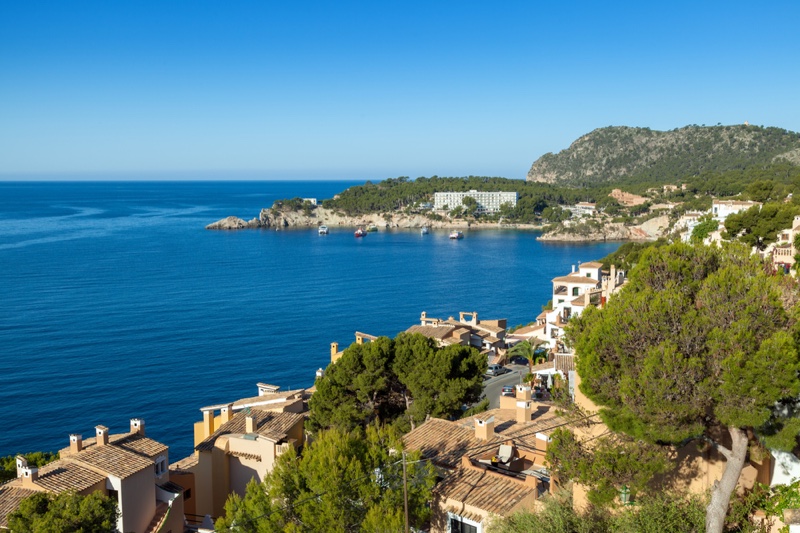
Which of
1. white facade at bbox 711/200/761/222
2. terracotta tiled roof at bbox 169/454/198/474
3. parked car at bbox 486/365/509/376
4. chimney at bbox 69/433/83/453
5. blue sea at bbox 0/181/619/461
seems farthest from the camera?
white facade at bbox 711/200/761/222

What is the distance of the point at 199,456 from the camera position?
13148 mm

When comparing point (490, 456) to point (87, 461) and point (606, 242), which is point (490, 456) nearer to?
point (87, 461)

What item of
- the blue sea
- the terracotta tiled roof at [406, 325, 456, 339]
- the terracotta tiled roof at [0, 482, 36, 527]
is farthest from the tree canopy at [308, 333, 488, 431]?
the blue sea

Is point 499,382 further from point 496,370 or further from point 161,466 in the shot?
point 161,466

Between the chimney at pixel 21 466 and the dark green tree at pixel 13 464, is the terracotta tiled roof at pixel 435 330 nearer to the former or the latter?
the dark green tree at pixel 13 464

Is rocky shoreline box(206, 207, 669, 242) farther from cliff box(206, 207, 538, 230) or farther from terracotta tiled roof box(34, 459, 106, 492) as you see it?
terracotta tiled roof box(34, 459, 106, 492)

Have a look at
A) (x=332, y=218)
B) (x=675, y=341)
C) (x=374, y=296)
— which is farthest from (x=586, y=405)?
(x=332, y=218)

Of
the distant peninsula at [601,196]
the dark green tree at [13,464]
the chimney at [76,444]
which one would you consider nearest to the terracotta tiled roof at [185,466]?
the chimney at [76,444]

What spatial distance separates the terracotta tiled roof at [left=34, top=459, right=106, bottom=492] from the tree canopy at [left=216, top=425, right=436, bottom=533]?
119 inches

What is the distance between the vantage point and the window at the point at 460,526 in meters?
9.02

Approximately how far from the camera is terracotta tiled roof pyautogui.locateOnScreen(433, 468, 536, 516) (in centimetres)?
895

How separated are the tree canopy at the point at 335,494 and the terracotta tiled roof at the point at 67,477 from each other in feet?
9.90

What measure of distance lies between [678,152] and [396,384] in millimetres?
167156

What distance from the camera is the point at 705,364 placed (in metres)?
7.18
